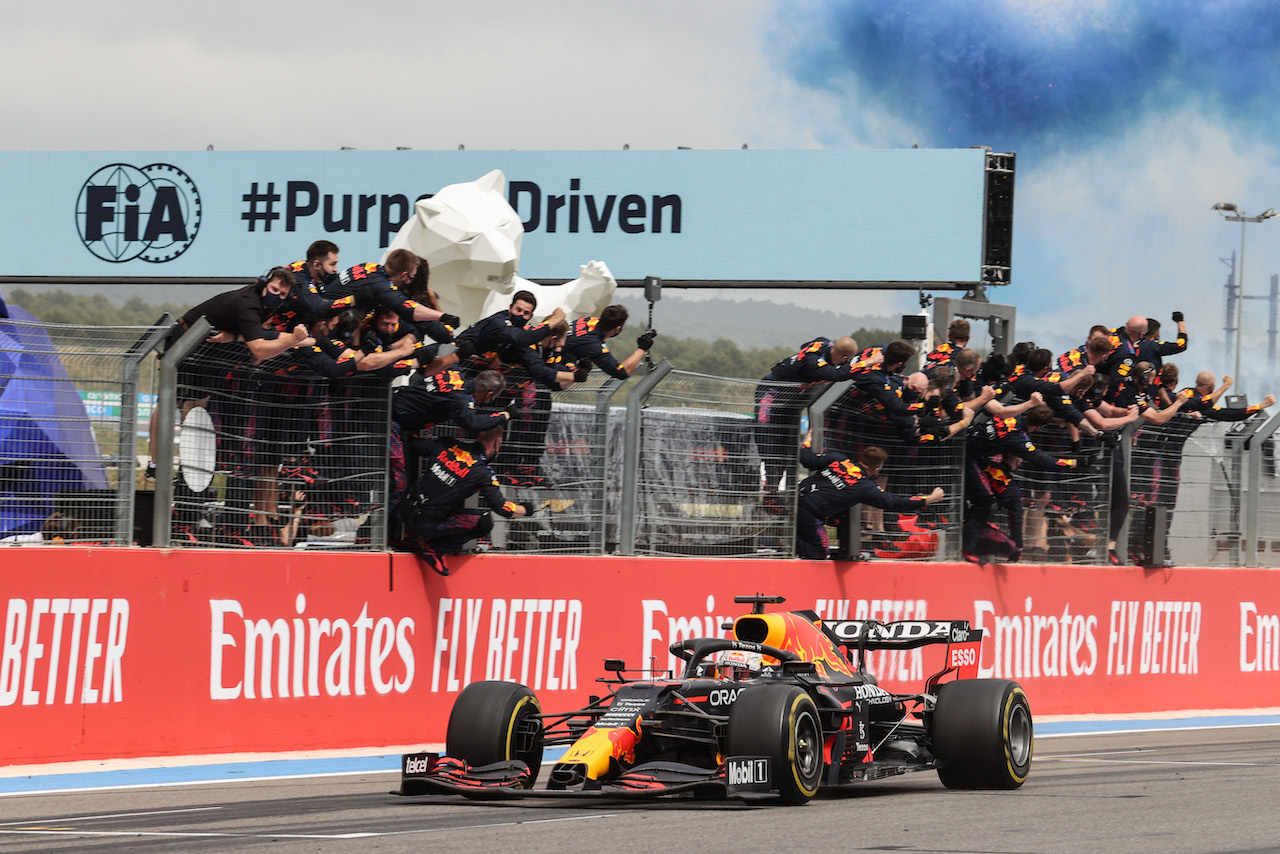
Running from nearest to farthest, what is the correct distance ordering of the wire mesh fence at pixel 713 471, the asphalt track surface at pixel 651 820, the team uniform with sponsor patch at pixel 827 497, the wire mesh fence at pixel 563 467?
the asphalt track surface at pixel 651 820 < the wire mesh fence at pixel 563 467 < the wire mesh fence at pixel 713 471 < the team uniform with sponsor patch at pixel 827 497

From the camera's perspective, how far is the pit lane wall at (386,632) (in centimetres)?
923

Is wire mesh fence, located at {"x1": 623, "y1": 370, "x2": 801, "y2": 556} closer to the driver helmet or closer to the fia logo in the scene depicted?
the driver helmet

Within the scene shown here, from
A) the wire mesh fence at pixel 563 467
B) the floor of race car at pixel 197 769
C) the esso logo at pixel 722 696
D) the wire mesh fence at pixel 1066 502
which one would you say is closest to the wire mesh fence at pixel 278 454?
the wire mesh fence at pixel 563 467

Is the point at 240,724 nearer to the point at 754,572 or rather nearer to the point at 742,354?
the point at 754,572

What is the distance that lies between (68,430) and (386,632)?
2399mm

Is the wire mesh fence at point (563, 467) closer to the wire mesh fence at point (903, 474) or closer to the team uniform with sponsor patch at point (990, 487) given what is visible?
the wire mesh fence at point (903, 474)

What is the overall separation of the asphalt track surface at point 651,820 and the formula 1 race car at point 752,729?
0.13m

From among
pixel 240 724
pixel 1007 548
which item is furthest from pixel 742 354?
pixel 240 724

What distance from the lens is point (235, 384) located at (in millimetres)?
10195

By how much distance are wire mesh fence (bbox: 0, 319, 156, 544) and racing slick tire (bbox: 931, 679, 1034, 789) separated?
4.71m

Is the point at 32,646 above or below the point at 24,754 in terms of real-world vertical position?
above

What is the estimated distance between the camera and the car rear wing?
10.1 meters

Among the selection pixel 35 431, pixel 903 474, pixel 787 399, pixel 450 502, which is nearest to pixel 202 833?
pixel 35 431

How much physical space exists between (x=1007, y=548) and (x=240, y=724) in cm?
727
